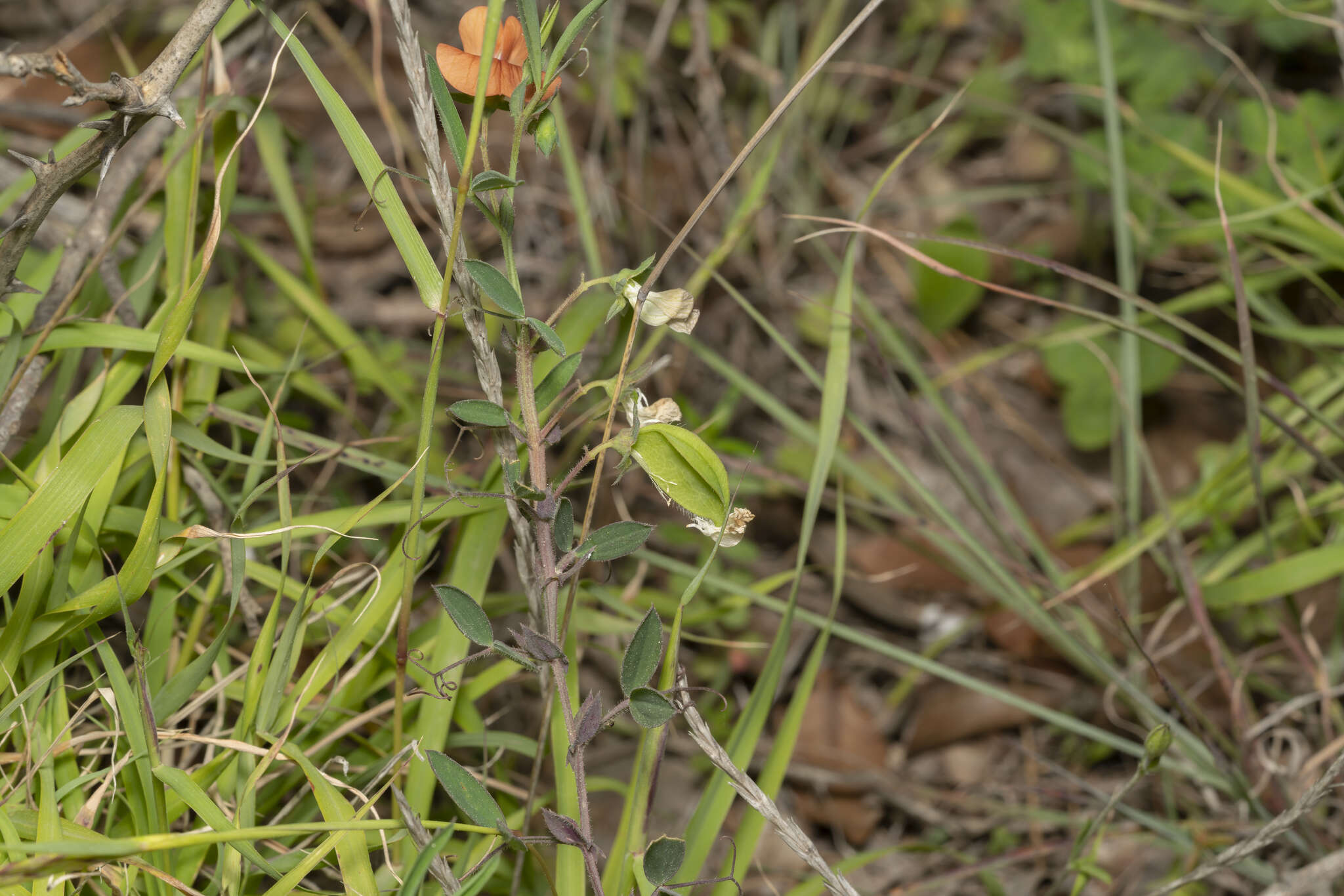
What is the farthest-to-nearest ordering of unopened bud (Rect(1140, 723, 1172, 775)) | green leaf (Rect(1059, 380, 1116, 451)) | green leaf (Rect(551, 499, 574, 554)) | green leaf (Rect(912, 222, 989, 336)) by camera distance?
1. green leaf (Rect(912, 222, 989, 336))
2. green leaf (Rect(1059, 380, 1116, 451))
3. unopened bud (Rect(1140, 723, 1172, 775))
4. green leaf (Rect(551, 499, 574, 554))

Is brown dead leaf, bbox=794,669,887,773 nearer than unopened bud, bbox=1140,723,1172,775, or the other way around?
unopened bud, bbox=1140,723,1172,775

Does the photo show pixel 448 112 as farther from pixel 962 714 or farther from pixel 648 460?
pixel 962 714

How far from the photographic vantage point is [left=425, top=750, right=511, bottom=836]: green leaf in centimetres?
73

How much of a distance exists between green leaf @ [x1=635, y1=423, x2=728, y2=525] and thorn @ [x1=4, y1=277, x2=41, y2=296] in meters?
0.66

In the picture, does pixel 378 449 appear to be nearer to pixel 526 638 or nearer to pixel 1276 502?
pixel 526 638

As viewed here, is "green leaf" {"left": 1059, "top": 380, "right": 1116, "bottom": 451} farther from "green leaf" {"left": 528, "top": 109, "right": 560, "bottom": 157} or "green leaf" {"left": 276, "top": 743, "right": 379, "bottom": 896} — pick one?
"green leaf" {"left": 276, "top": 743, "right": 379, "bottom": 896}

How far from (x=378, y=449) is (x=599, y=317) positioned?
42 cm

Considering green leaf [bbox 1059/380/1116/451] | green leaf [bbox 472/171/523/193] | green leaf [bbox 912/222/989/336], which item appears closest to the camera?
green leaf [bbox 472/171/523/193]

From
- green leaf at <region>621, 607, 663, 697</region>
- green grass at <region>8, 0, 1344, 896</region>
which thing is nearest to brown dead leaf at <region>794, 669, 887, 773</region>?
green grass at <region>8, 0, 1344, 896</region>

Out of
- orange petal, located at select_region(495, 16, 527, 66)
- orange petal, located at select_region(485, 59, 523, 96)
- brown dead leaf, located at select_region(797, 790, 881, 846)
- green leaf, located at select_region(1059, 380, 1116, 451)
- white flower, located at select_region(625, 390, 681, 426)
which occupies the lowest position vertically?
brown dead leaf, located at select_region(797, 790, 881, 846)

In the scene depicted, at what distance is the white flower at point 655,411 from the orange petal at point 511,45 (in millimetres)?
292

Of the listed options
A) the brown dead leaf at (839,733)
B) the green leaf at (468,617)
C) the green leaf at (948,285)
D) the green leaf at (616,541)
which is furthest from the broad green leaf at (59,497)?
the green leaf at (948,285)

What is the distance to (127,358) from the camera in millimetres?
1043

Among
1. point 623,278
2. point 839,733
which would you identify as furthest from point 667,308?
point 839,733
